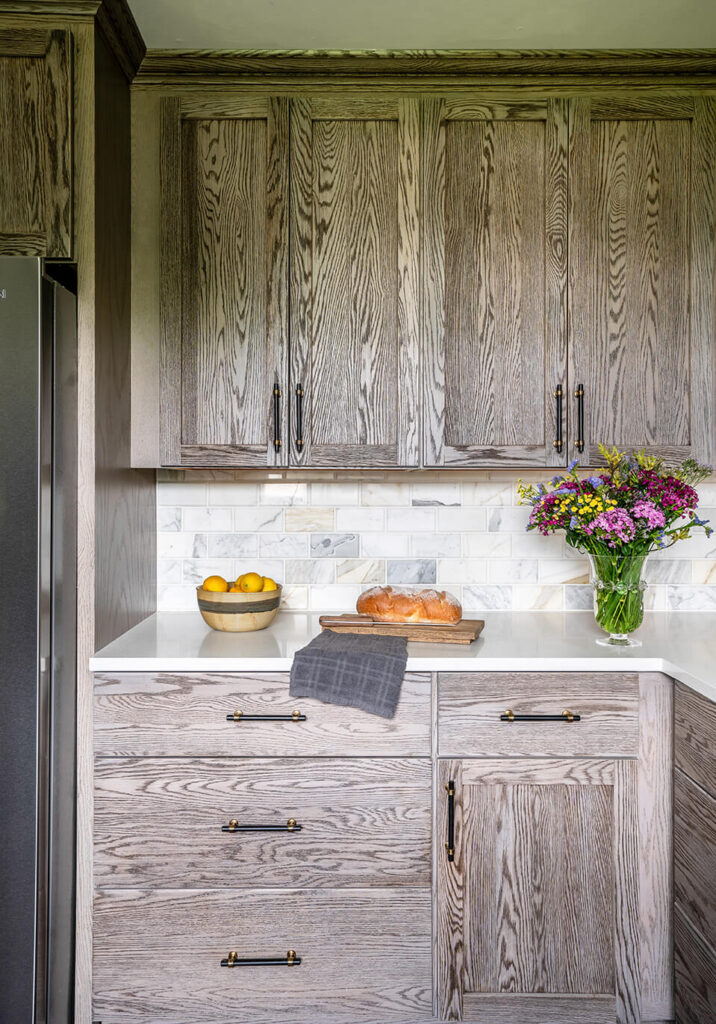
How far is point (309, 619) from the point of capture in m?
2.28

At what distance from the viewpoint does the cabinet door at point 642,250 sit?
2.09 metres

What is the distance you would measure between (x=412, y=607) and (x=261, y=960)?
93cm

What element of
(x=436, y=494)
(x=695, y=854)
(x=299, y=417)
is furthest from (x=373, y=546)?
(x=695, y=854)

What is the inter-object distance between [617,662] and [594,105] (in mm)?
1559

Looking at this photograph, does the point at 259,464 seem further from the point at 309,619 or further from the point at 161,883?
the point at 161,883

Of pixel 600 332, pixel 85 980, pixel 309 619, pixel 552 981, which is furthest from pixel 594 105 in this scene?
pixel 85 980

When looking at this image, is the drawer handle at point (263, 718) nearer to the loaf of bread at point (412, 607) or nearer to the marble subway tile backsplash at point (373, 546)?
the loaf of bread at point (412, 607)

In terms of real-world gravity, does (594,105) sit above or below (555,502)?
above

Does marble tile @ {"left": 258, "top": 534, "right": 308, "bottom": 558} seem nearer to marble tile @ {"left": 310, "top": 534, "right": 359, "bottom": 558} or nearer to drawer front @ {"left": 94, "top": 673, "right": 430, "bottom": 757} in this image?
marble tile @ {"left": 310, "top": 534, "right": 359, "bottom": 558}

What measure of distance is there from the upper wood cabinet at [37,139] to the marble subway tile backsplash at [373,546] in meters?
0.86

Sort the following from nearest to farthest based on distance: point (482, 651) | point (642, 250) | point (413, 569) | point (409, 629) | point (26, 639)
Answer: point (26, 639), point (482, 651), point (409, 629), point (642, 250), point (413, 569)

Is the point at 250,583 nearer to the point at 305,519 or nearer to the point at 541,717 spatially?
the point at 305,519

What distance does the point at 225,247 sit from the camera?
208 cm

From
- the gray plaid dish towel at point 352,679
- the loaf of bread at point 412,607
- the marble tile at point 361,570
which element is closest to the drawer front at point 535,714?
the gray plaid dish towel at point 352,679
